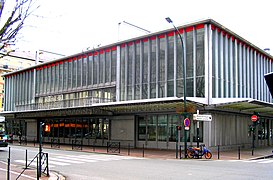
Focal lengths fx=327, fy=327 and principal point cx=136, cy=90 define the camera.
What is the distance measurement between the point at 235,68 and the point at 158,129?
9.61 metres

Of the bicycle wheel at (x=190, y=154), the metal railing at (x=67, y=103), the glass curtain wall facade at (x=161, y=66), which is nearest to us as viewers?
the bicycle wheel at (x=190, y=154)

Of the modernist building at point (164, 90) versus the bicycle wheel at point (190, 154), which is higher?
the modernist building at point (164, 90)

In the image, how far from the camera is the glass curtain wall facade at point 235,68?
28844mm

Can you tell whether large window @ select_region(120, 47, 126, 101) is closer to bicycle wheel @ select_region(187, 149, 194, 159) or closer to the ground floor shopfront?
the ground floor shopfront

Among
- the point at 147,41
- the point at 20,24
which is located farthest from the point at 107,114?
the point at 20,24

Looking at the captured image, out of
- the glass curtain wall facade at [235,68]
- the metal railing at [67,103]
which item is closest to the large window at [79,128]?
the metal railing at [67,103]

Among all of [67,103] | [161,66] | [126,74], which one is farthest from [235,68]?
[67,103]

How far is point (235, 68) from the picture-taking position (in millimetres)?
31797

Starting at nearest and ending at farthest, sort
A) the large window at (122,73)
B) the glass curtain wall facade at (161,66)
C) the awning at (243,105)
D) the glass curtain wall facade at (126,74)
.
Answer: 1. the awning at (243,105)
2. the glass curtain wall facade at (161,66)
3. the glass curtain wall facade at (126,74)
4. the large window at (122,73)

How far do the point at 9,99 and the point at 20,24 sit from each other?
48100 mm

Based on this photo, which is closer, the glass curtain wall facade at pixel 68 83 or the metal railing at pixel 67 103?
the metal railing at pixel 67 103

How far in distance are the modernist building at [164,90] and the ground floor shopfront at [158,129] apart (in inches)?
3.3

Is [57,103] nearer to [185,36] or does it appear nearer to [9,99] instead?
[9,99]

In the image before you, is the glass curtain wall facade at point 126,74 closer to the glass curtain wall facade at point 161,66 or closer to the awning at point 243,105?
the glass curtain wall facade at point 161,66
